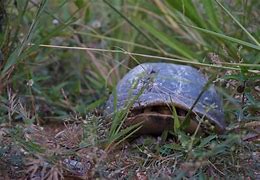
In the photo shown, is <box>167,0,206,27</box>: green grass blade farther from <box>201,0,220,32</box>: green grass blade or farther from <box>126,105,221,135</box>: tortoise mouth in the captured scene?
<box>126,105,221,135</box>: tortoise mouth

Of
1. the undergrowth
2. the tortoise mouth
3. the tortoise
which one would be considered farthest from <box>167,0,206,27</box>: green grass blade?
the tortoise mouth

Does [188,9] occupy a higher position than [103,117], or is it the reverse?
[188,9]

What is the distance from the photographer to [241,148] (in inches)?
60.3

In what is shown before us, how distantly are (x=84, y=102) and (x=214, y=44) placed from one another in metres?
0.56

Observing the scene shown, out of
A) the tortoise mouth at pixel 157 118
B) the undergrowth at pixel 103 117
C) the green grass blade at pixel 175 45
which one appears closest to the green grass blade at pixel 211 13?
the undergrowth at pixel 103 117

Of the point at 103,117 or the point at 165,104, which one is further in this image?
the point at 165,104

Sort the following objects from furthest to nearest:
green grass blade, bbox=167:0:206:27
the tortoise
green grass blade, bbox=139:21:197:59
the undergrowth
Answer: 1. green grass blade, bbox=139:21:197:59
2. green grass blade, bbox=167:0:206:27
3. the tortoise
4. the undergrowth

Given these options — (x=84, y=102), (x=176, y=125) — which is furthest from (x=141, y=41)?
(x=176, y=125)

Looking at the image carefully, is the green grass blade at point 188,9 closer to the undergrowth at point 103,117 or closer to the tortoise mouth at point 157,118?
the undergrowth at point 103,117

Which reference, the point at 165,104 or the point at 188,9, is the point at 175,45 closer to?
the point at 188,9

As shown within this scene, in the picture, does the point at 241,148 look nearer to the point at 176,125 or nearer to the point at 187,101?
the point at 176,125

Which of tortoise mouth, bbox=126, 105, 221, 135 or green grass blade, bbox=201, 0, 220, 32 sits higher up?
green grass blade, bbox=201, 0, 220, 32

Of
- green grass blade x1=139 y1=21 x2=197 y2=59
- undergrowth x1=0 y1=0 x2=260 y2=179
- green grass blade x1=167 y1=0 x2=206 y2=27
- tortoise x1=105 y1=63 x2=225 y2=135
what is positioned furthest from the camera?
green grass blade x1=139 y1=21 x2=197 y2=59

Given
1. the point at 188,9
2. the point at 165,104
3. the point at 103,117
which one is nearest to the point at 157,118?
the point at 165,104
